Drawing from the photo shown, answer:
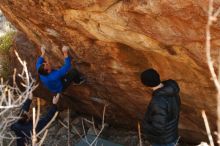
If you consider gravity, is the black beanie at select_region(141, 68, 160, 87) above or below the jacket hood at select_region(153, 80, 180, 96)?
above

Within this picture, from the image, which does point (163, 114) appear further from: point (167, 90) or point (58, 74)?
point (58, 74)

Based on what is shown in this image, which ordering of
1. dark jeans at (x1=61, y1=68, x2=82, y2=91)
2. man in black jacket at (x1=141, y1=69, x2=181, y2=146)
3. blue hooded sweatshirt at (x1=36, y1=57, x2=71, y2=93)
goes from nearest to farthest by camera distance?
man in black jacket at (x1=141, y1=69, x2=181, y2=146), blue hooded sweatshirt at (x1=36, y1=57, x2=71, y2=93), dark jeans at (x1=61, y1=68, x2=82, y2=91)

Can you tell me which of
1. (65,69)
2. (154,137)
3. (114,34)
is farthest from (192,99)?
(65,69)

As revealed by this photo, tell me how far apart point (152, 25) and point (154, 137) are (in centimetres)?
142

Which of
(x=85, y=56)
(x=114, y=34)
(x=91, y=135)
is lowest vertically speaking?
(x=91, y=135)

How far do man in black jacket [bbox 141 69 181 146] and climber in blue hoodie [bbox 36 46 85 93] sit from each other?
1957mm

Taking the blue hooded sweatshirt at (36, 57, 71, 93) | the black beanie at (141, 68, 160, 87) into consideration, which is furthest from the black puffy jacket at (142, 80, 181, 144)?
the blue hooded sweatshirt at (36, 57, 71, 93)

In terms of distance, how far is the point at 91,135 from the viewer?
749 cm

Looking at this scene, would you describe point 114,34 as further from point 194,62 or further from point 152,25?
point 194,62

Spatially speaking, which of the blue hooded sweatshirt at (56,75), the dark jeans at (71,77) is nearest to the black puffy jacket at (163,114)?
the blue hooded sweatshirt at (56,75)

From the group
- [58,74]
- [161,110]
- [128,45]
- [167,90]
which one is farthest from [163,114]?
[58,74]

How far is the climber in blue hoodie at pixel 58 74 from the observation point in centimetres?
682

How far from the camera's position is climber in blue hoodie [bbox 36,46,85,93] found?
6.82 m

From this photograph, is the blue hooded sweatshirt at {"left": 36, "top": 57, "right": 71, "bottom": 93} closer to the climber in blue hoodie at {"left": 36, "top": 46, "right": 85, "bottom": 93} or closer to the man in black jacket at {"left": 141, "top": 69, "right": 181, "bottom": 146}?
the climber in blue hoodie at {"left": 36, "top": 46, "right": 85, "bottom": 93}
